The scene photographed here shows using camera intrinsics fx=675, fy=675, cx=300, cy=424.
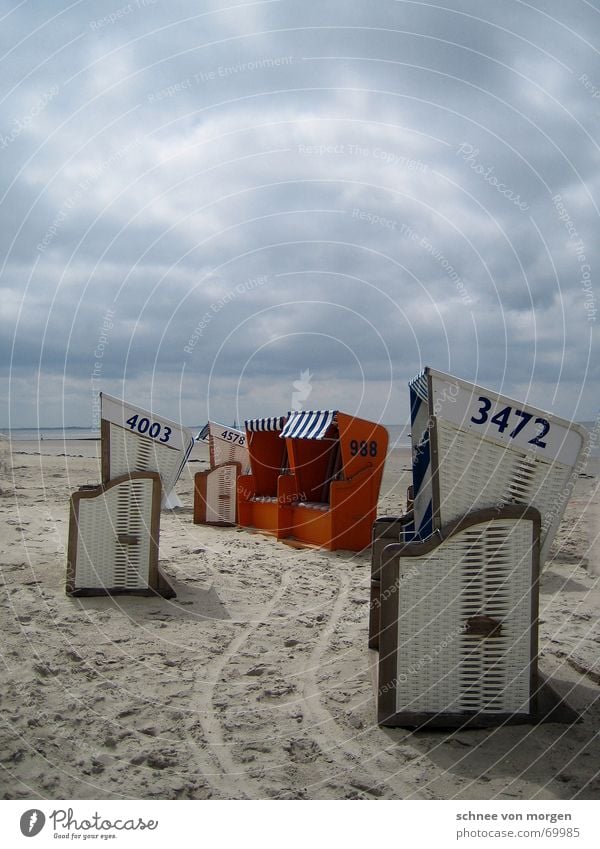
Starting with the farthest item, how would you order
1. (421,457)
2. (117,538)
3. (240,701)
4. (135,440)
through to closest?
(135,440) < (117,538) < (421,457) < (240,701)

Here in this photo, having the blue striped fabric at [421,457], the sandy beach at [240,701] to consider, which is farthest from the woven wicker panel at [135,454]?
the blue striped fabric at [421,457]

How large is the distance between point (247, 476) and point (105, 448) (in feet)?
18.3

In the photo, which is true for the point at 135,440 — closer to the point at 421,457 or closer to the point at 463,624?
the point at 421,457

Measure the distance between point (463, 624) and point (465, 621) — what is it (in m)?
0.02

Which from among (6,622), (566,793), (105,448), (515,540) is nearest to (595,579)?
(515,540)

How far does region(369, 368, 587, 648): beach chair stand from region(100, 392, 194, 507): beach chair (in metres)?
3.68

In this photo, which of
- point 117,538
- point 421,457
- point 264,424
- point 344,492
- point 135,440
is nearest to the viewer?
point 421,457

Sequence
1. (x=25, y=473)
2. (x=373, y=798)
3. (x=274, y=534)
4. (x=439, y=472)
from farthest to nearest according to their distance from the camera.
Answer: (x=25, y=473) < (x=274, y=534) < (x=439, y=472) < (x=373, y=798)

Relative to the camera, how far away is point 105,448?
262 inches

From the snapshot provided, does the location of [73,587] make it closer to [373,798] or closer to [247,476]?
[373,798]

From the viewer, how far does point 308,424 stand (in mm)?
10188

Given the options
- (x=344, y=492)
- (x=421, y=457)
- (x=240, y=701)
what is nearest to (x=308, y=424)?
(x=344, y=492)

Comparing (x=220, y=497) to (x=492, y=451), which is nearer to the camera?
(x=492, y=451)

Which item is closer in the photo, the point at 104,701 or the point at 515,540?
the point at 515,540
